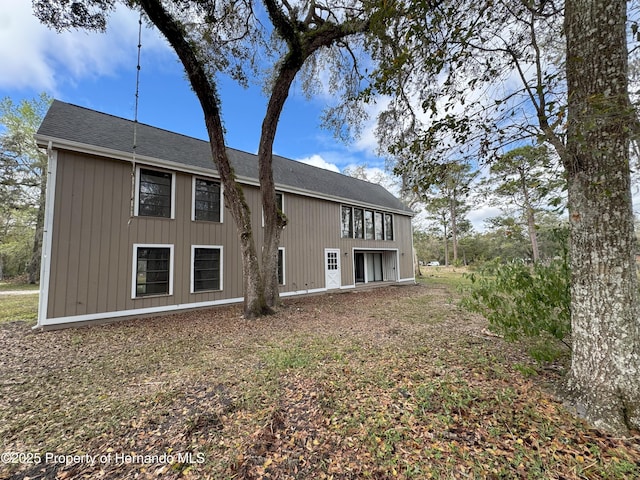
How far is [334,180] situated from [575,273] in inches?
505

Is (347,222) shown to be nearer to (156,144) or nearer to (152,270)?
(156,144)

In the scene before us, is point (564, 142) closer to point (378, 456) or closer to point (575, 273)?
point (575, 273)

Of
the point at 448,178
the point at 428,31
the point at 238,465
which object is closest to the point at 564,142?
the point at 448,178

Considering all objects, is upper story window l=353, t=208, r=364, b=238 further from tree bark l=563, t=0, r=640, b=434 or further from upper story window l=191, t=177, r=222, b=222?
tree bark l=563, t=0, r=640, b=434

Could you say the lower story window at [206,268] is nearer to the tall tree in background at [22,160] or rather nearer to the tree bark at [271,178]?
the tree bark at [271,178]

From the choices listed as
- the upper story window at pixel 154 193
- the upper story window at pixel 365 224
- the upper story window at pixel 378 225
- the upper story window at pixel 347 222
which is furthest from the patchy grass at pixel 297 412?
the upper story window at pixel 378 225

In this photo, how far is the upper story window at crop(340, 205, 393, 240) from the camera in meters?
12.9

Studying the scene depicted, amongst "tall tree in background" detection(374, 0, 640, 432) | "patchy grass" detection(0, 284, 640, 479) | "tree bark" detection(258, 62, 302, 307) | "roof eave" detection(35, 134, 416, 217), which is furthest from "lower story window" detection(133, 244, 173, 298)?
"tall tree in background" detection(374, 0, 640, 432)

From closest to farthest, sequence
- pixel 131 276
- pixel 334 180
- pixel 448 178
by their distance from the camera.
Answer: pixel 448 178, pixel 131 276, pixel 334 180

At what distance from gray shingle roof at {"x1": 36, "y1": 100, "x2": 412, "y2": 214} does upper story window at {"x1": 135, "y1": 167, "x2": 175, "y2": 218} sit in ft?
1.70

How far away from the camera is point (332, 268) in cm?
1196

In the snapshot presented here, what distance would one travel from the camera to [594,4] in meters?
2.18

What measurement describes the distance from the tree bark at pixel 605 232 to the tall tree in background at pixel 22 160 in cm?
2282

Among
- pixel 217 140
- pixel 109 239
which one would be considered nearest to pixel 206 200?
pixel 217 140
